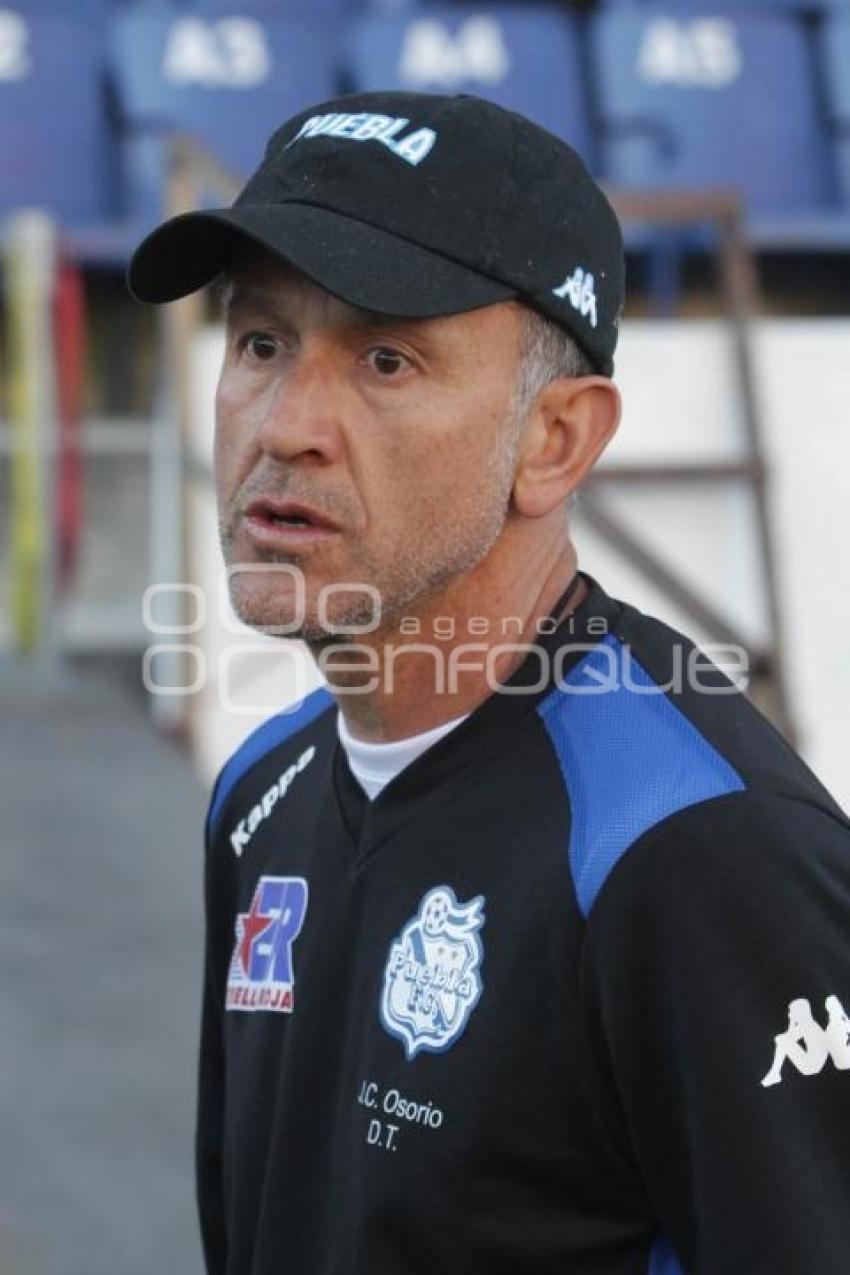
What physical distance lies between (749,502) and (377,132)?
4.46m

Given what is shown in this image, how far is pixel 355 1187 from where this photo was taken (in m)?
1.37

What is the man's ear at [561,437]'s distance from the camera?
1.46m

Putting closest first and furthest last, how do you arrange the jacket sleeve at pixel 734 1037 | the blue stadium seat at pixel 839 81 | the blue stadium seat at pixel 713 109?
the jacket sleeve at pixel 734 1037 → the blue stadium seat at pixel 713 109 → the blue stadium seat at pixel 839 81

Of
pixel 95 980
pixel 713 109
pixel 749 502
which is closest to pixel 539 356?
pixel 95 980

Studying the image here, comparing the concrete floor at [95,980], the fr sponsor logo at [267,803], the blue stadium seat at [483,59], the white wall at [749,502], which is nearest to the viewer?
the fr sponsor logo at [267,803]

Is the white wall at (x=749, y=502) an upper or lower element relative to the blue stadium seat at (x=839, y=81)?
lower

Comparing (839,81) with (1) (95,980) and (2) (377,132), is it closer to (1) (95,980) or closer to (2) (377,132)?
(1) (95,980)

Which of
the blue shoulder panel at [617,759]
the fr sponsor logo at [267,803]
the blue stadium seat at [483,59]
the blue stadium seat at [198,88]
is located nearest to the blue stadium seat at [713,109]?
the blue stadium seat at [483,59]

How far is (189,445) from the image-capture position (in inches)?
219

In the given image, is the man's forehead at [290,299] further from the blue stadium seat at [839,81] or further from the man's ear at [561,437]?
the blue stadium seat at [839,81]

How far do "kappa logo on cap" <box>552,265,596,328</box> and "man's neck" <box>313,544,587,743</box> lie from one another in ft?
0.71

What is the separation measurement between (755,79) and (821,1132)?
22.8 feet

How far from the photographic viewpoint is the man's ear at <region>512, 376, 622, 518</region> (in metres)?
1.46

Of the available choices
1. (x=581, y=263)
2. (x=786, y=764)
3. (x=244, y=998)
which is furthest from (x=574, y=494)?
(x=244, y=998)
